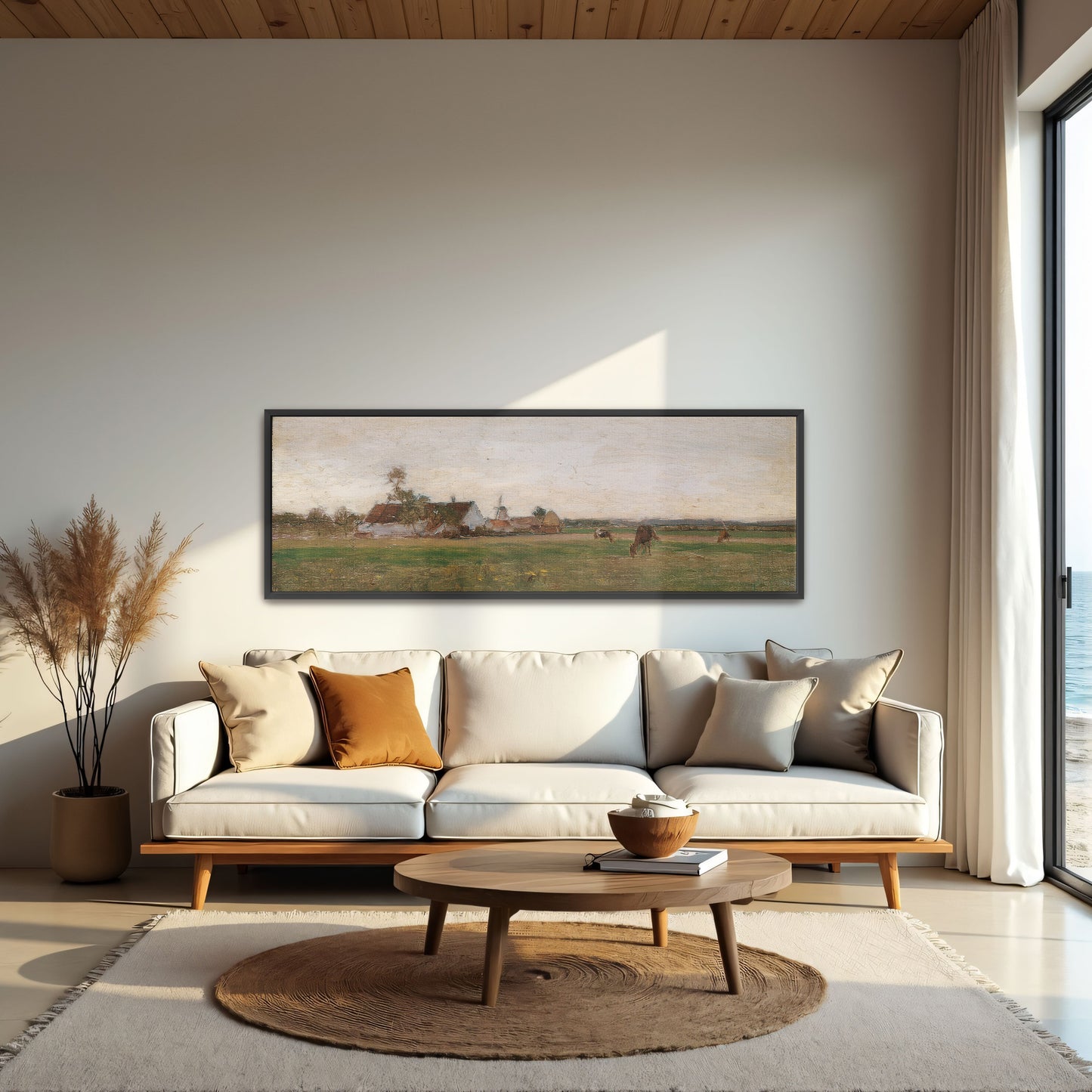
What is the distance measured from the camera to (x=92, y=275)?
4723 mm

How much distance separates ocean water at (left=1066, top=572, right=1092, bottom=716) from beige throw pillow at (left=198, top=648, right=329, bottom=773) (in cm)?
280

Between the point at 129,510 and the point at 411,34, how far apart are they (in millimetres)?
2317

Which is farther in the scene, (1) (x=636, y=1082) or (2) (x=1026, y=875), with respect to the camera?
(2) (x=1026, y=875)

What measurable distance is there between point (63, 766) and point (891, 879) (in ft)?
10.8

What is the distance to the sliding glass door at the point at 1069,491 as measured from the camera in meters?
4.13

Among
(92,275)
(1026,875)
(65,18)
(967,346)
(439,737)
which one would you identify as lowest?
(1026,875)

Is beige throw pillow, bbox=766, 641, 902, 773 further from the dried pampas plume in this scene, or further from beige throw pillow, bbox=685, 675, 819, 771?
the dried pampas plume

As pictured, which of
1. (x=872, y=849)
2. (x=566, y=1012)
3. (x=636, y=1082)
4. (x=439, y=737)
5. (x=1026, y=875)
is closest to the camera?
(x=636, y=1082)

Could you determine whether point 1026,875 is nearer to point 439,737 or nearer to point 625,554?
point 625,554

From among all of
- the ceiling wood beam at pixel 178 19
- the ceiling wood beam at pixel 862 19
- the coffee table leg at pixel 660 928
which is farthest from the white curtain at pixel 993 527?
the ceiling wood beam at pixel 178 19

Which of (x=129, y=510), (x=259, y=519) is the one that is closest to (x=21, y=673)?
(x=129, y=510)

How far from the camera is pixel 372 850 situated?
3775 millimetres

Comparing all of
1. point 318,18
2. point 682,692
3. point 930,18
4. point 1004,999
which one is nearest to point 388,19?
point 318,18

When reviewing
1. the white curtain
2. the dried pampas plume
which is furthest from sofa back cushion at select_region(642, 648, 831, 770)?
the dried pampas plume
